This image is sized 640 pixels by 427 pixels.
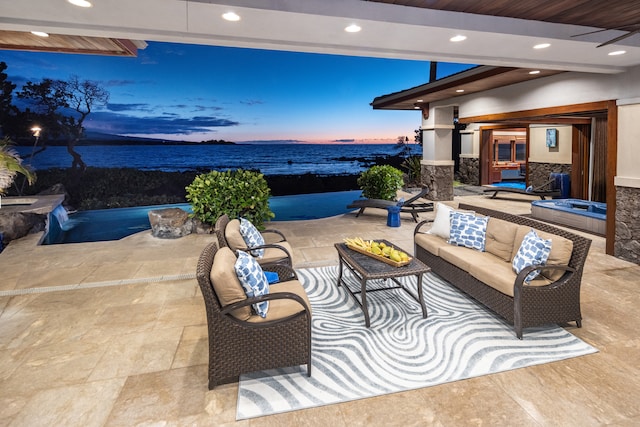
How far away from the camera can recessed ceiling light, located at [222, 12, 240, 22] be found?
2.83 m

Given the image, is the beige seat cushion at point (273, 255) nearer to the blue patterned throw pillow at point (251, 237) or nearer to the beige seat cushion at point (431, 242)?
the blue patterned throw pillow at point (251, 237)

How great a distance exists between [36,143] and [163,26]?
13.9 m

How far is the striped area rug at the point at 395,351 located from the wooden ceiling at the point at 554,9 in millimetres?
2833

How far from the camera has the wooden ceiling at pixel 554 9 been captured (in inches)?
120

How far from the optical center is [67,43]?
4.21m

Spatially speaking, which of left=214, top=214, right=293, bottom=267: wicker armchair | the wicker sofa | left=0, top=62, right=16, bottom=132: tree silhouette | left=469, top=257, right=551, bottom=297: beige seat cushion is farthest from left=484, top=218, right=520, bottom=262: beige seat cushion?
left=0, top=62, right=16, bottom=132: tree silhouette

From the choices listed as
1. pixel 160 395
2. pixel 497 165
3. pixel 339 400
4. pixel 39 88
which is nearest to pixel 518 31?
pixel 339 400

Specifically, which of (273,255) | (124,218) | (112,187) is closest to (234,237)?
(273,255)

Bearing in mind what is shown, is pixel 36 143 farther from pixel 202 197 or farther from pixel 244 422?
pixel 244 422

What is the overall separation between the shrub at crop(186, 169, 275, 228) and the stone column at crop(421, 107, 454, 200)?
598cm

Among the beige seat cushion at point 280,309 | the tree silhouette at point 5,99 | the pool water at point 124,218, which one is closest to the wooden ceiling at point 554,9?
the beige seat cushion at point 280,309

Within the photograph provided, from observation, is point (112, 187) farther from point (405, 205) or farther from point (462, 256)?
point (462, 256)

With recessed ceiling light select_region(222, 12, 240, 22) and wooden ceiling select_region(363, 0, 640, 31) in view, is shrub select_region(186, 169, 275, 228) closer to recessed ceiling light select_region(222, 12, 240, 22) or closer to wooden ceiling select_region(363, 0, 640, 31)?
recessed ceiling light select_region(222, 12, 240, 22)

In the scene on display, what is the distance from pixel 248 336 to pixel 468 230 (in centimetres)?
284
